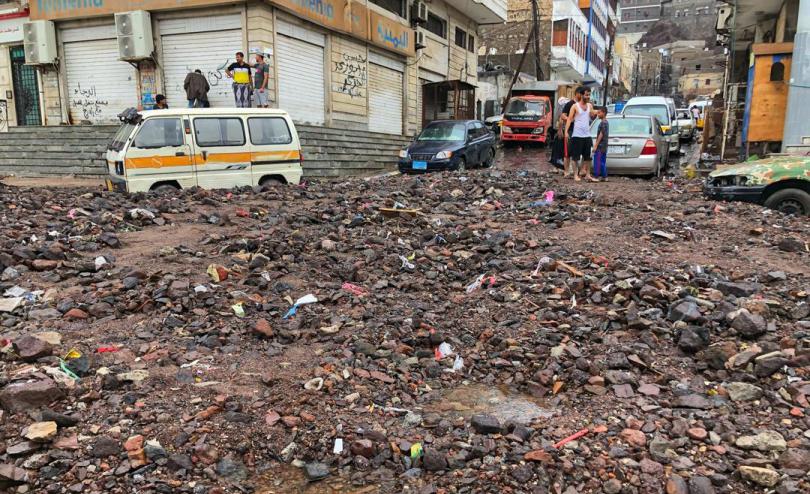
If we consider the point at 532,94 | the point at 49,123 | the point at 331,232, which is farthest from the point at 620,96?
the point at 331,232

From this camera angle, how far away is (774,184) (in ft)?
28.7

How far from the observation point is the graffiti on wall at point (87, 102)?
16.9 meters

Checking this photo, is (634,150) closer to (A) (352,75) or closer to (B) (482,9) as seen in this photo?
(A) (352,75)

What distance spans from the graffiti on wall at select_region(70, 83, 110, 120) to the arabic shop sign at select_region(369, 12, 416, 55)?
8763 millimetres

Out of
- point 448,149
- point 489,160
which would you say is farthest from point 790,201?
point 489,160

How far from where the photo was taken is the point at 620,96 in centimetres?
7569

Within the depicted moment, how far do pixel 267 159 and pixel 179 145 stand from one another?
1.63 m

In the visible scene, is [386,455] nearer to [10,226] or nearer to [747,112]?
[10,226]

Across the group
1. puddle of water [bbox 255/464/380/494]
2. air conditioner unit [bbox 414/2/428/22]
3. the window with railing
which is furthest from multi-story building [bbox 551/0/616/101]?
puddle of water [bbox 255/464/380/494]

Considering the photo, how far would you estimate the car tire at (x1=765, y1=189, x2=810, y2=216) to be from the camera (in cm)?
854

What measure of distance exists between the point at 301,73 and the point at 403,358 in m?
14.1

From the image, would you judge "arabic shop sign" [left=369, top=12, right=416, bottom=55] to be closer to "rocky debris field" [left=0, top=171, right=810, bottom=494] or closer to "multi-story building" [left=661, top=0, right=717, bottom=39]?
"rocky debris field" [left=0, top=171, right=810, bottom=494]

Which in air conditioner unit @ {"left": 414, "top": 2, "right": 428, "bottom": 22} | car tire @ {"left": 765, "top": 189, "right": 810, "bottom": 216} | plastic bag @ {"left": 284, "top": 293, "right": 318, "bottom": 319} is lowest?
plastic bag @ {"left": 284, "top": 293, "right": 318, "bottom": 319}

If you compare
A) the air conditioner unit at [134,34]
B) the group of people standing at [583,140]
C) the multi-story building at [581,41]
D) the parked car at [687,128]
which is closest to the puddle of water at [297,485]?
the group of people standing at [583,140]
